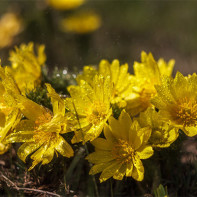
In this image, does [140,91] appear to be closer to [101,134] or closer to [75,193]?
[101,134]

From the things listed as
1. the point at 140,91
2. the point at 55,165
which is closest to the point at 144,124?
the point at 140,91

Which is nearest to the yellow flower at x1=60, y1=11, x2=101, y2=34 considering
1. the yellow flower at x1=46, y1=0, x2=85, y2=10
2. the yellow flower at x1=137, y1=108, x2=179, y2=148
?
the yellow flower at x1=46, y1=0, x2=85, y2=10

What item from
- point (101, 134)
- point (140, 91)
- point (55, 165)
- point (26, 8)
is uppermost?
point (26, 8)

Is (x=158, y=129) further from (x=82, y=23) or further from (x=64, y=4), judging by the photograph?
(x=64, y=4)

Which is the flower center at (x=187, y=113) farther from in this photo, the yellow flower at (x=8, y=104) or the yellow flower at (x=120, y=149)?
the yellow flower at (x=8, y=104)

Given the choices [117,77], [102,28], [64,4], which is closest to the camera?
[117,77]

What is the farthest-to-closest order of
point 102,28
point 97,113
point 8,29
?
point 102,28
point 8,29
point 97,113

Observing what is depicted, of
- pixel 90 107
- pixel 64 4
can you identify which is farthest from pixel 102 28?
pixel 90 107
